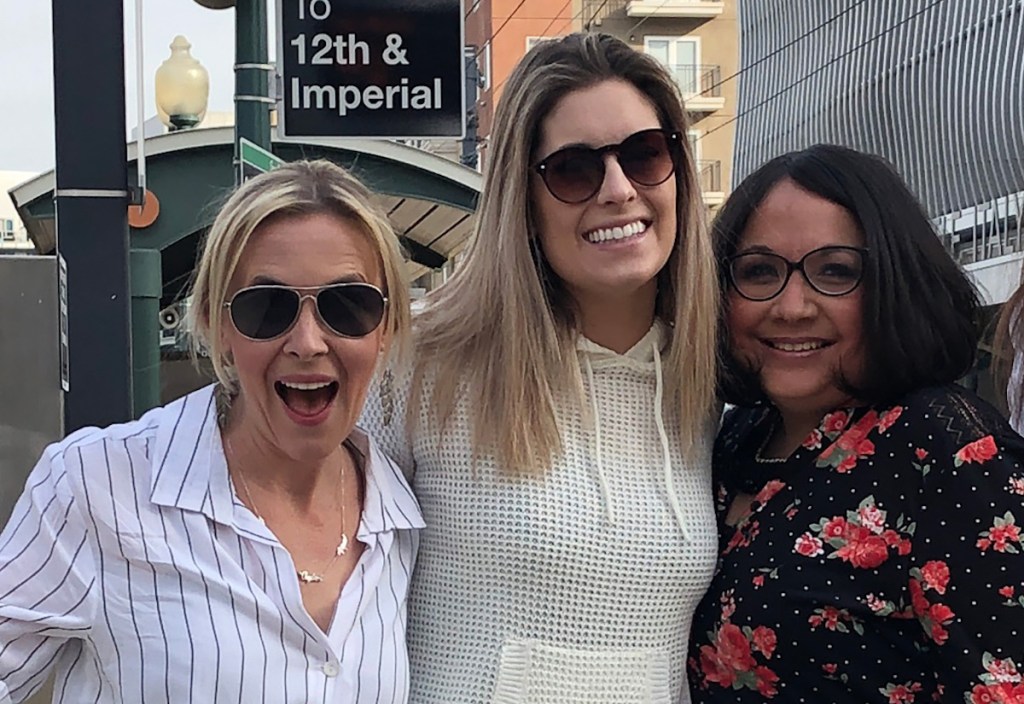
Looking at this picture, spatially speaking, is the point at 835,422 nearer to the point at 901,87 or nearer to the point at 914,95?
the point at 914,95

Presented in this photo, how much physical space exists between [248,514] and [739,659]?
92 cm

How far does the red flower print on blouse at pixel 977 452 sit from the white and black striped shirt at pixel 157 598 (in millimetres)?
1017

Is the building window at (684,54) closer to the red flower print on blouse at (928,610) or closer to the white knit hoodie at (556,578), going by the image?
the white knit hoodie at (556,578)

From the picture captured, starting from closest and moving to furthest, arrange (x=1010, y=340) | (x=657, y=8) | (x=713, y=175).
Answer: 1. (x=1010, y=340)
2. (x=657, y=8)
3. (x=713, y=175)

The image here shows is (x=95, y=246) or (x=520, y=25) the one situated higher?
(x=520, y=25)

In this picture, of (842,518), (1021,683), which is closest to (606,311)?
(842,518)

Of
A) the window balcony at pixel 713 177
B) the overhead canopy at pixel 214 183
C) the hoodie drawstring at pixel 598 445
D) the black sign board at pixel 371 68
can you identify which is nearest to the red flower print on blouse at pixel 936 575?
the hoodie drawstring at pixel 598 445

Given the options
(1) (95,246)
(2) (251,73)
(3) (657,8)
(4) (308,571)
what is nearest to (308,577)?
(4) (308,571)

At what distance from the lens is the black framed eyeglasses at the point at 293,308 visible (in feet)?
6.90

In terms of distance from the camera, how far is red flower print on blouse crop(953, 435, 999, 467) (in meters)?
2.03

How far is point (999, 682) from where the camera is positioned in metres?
2.00

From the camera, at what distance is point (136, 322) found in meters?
4.63

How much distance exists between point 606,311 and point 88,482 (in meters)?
1.11

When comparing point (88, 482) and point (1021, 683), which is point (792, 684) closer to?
point (1021, 683)
